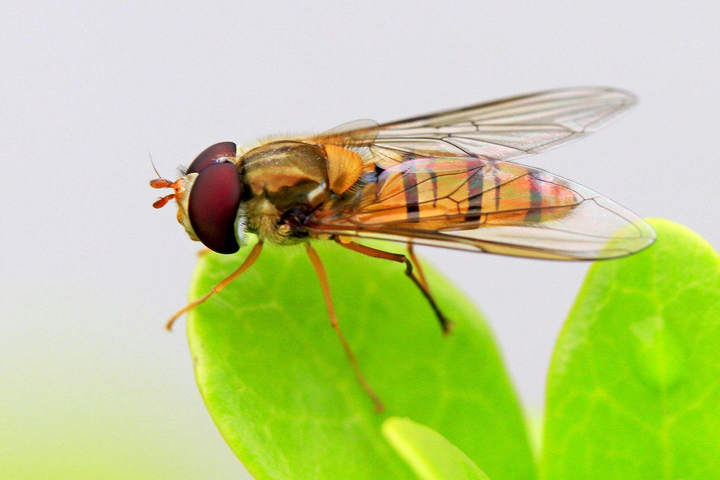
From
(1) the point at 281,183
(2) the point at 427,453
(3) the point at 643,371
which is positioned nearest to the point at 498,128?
(1) the point at 281,183

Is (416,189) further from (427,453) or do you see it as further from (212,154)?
(427,453)

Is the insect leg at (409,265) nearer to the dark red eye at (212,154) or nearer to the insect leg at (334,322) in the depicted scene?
the insect leg at (334,322)

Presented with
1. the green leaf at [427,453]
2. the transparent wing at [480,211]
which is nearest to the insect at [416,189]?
the transparent wing at [480,211]

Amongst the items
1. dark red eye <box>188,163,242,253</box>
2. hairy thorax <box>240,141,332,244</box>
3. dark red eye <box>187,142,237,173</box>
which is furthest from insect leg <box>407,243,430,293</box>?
dark red eye <box>187,142,237,173</box>

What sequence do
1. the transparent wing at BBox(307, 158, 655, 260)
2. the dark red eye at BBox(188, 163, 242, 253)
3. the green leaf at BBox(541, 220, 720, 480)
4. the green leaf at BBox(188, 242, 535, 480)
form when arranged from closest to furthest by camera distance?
the green leaf at BBox(541, 220, 720, 480) < the green leaf at BBox(188, 242, 535, 480) < the transparent wing at BBox(307, 158, 655, 260) < the dark red eye at BBox(188, 163, 242, 253)

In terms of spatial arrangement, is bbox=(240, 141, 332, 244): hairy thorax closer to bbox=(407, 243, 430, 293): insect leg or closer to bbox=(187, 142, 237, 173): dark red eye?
bbox=(187, 142, 237, 173): dark red eye

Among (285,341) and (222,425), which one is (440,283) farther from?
(222,425)
